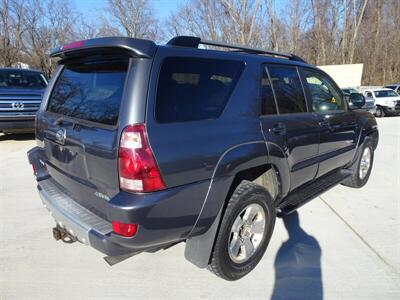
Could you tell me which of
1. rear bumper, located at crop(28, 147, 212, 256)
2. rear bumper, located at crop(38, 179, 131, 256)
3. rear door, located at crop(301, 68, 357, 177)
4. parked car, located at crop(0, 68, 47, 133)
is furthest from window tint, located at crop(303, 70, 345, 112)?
parked car, located at crop(0, 68, 47, 133)

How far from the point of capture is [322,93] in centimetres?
398

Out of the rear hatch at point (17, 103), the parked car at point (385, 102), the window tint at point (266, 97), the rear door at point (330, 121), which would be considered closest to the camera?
the window tint at point (266, 97)

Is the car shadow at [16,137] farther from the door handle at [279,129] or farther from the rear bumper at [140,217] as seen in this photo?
the door handle at [279,129]

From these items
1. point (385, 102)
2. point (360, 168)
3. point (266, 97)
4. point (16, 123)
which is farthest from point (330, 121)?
point (385, 102)

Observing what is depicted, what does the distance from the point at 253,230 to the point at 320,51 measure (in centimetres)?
3528

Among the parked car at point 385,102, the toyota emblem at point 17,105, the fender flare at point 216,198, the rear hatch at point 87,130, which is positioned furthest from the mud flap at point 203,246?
the parked car at point 385,102

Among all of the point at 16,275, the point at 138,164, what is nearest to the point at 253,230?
the point at 138,164

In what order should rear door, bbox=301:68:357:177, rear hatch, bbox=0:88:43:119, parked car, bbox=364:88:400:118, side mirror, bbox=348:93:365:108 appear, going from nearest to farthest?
rear door, bbox=301:68:357:177 → side mirror, bbox=348:93:365:108 → rear hatch, bbox=0:88:43:119 → parked car, bbox=364:88:400:118

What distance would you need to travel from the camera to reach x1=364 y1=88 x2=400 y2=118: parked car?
16.2 m

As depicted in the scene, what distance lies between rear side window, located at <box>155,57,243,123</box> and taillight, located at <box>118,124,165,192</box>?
0.19 meters

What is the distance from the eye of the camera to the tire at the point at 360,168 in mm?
4715

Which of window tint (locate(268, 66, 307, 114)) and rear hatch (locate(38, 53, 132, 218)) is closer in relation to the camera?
rear hatch (locate(38, 53, 132, 218))

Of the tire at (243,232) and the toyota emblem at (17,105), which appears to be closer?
the tire at (243,232)

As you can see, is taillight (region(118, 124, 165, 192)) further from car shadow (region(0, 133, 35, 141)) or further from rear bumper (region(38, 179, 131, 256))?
car shadow (region(0, 133, 35, 141))
